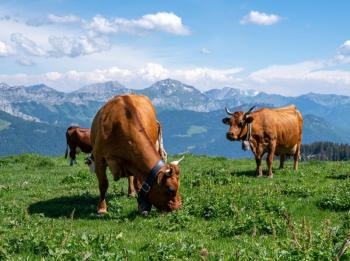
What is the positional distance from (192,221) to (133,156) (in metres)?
2.16

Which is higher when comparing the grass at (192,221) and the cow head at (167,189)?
the cow head at (167,189)

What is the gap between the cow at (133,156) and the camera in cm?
1163

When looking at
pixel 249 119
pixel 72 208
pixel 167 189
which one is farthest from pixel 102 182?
pixel 249 119

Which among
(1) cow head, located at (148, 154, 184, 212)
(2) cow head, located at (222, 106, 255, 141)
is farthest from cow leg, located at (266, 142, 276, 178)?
(1) cow head, located at (148, 154, 184, 212)

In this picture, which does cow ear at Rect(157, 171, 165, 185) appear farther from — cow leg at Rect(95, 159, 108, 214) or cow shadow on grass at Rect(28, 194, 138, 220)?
cow leg at Rect(95, 159, 108, 214)

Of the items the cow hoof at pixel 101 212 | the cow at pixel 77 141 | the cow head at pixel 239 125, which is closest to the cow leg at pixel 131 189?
the cow hoof at pixel 101 212

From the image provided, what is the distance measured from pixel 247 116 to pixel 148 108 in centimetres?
665

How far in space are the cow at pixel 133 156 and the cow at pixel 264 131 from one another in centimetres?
692

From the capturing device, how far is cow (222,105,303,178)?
20.6 meters

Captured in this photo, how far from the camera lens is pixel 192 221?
1194 centimetres

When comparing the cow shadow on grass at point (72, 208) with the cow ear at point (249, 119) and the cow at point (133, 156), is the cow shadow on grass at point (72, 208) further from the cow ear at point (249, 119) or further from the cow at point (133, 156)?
the cow ear at point (249, 119)

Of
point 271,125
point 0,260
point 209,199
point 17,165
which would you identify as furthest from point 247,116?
point 17,165

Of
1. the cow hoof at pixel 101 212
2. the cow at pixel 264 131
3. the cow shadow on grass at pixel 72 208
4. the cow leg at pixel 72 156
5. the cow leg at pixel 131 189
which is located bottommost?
the cow leg at pixel 72 156

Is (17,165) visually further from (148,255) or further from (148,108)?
(148,255)
